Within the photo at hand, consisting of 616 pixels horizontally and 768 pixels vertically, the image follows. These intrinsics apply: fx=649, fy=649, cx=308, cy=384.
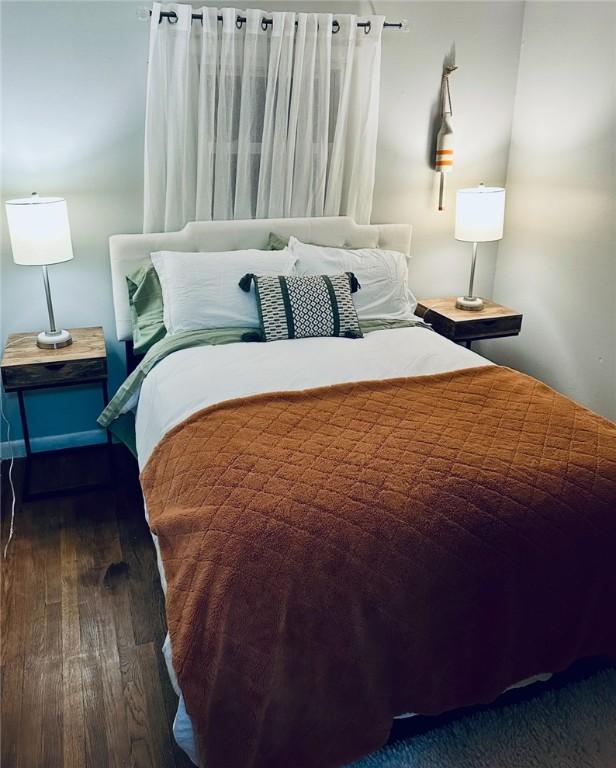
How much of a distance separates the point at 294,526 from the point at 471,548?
0.43m

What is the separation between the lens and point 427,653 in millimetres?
1523

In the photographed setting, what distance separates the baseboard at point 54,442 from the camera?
10.2 ft

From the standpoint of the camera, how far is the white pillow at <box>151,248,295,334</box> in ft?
8.85

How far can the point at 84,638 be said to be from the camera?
6.82 feet

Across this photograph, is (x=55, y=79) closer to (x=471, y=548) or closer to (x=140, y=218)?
(x=140, y=218)

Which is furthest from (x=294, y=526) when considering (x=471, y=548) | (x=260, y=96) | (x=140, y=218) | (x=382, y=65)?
(x=382, y=65)

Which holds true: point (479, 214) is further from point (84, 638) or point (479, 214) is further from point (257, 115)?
point (84, 638)

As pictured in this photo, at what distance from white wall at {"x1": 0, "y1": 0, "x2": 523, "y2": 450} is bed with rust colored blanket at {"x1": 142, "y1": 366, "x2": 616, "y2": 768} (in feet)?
4.79

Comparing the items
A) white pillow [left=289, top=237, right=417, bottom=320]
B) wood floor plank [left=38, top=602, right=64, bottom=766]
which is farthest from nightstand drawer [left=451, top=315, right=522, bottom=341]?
wood floor plank [left=38, top=602, right=64, bottom=766]

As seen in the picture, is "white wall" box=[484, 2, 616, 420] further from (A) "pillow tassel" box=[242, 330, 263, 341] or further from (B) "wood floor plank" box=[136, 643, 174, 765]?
(B) "wood floor plank" box=[136, 643, 174, 765]

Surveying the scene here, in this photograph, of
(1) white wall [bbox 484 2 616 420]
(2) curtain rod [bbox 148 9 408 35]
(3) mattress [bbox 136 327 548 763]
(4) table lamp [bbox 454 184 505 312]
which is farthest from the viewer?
(4) table lamp [bbox 454 184 505 312]

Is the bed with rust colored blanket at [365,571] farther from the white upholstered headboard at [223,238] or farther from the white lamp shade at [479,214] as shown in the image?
the white lamp shade at [479,214]

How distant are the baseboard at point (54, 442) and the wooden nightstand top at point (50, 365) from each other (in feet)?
1.81

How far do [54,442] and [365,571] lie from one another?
2184 millimetres
